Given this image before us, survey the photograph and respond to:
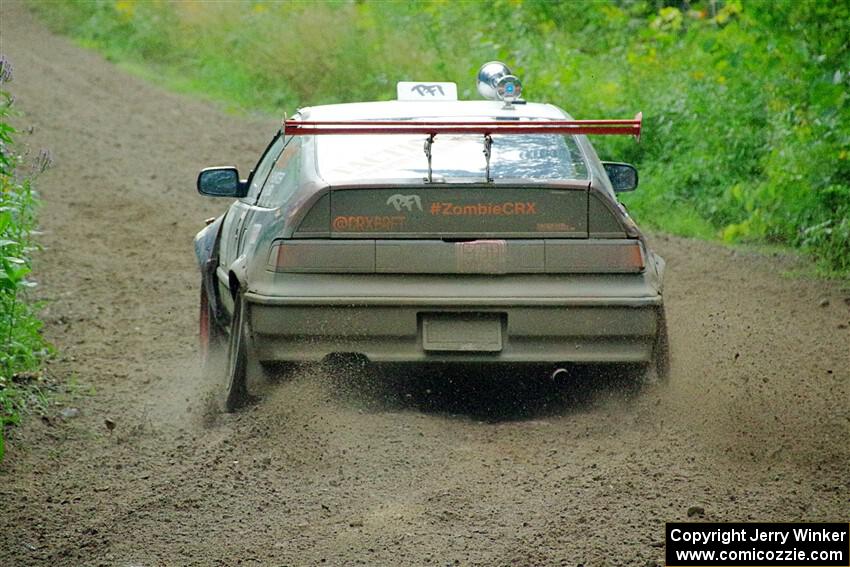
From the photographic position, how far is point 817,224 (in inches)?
460

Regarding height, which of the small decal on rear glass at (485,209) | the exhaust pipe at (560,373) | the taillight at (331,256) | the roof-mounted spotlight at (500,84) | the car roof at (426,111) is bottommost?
the exhaust pipe at (560,373)

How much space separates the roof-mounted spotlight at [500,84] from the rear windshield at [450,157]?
0.50 meters

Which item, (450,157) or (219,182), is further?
(219,182)

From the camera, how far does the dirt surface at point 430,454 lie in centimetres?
488

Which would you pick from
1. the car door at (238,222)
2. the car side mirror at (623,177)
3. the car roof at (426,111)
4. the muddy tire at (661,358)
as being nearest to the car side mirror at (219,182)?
the car door at (238,222)

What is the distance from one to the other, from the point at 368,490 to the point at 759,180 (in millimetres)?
8938

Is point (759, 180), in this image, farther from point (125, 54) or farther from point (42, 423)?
point (125, 54)

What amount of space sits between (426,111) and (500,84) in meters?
0.47

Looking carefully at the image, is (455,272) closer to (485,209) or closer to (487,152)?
(485,209)

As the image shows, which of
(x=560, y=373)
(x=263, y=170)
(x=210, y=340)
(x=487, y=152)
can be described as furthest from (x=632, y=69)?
(x=487, y=152)

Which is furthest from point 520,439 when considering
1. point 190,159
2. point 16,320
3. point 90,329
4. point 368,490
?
point 190,159

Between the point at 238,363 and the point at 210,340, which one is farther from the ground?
the point at 238,363

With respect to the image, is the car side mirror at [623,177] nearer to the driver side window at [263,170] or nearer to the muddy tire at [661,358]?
the muddy tire at [661,358]

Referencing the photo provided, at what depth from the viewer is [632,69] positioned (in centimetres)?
1731
